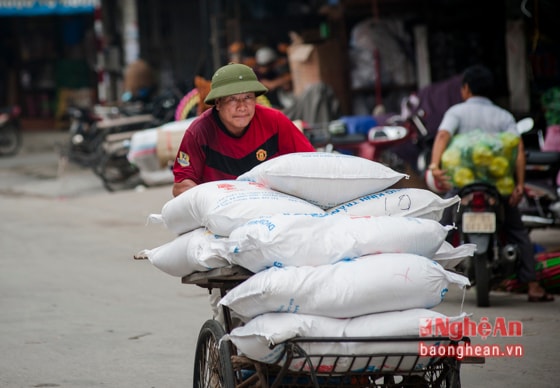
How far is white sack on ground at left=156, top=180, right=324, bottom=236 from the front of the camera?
446cm

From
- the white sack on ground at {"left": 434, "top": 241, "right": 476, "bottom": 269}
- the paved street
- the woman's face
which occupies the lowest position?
the paved street

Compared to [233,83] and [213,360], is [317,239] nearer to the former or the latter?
[213,360]

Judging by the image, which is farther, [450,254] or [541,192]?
[541,192]

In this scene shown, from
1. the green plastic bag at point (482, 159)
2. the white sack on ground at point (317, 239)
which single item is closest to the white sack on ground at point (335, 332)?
the white sack on ground at point (317, 239)

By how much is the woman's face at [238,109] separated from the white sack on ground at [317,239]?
41.8 inches

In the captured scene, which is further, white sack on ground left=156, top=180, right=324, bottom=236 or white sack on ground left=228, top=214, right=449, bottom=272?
white sack on ground left=156, top=180, right=324, bottom=236

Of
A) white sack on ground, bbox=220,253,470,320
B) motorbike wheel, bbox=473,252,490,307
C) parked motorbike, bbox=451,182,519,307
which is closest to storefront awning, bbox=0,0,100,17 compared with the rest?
parked motorbike, bbox=451,182,519,307

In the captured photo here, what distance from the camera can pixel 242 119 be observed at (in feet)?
17.4

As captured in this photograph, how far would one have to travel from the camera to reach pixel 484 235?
7695mm

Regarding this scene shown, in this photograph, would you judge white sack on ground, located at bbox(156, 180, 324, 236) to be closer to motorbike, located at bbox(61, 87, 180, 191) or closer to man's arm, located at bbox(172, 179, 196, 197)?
man's arm, located at bbox(172, 179, 196, 197)

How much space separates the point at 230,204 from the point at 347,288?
0.69 m

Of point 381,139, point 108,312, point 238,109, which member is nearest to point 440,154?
point 108,312

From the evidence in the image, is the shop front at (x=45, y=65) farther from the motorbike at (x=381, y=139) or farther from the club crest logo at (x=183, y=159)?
the club crest logo at (x=183, y=159)

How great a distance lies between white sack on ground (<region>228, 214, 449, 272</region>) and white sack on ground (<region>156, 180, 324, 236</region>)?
5.1 inches
